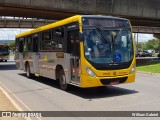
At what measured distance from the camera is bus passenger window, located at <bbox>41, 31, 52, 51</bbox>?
1526 centimetres

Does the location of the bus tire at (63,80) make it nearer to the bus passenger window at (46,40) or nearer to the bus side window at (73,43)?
the bus side window at (73,43)

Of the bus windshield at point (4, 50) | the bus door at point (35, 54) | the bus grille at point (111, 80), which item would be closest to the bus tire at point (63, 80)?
the bus grille at point (111, 80)

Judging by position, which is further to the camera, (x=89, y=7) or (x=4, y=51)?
(x=4, y=51)

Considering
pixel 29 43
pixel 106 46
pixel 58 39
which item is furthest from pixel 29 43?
pixel 106 46

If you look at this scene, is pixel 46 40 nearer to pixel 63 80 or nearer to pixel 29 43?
pixel 63 80

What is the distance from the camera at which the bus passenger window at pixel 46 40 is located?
15258 millimetres

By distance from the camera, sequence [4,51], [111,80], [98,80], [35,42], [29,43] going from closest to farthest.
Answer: [98,80], [111,80], [35,42], [29,43], [4,51]

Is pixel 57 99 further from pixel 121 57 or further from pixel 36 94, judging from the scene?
pixel 121 57

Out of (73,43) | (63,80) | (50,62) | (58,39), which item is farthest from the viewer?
(50,62)

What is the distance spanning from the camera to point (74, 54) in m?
12.1

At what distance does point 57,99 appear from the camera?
1142cm

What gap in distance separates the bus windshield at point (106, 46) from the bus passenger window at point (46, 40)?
A: 4033 mm

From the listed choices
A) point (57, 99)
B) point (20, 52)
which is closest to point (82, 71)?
point (57, 99)

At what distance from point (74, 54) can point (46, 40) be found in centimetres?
404
